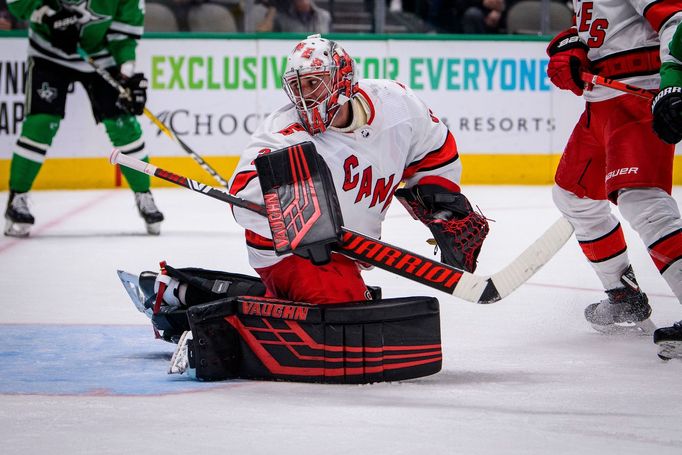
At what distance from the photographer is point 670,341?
9.07 ft

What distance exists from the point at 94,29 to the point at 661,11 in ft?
11.0

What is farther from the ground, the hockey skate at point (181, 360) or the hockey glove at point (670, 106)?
the hockey glove at point (670, 106)

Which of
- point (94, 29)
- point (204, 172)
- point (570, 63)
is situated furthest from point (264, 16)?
point (570, 63)

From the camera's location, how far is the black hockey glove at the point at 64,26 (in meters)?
5.51

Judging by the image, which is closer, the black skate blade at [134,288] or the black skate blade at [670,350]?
the black skate blade at [670,350]

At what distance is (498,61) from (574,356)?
507cm

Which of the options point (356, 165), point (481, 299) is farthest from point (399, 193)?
point (481, 299)

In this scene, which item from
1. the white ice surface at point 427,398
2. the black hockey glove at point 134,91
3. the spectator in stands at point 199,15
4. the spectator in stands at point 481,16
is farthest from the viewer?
the spectator in stands at point 481,16

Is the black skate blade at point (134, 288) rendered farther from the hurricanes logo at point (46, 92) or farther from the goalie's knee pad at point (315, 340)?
the hurricanes logo at point (46, 92)

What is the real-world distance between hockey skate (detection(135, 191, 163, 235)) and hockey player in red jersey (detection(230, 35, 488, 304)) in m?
2.72

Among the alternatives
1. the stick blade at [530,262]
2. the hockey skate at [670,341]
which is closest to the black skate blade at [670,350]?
the hockey skate at [670,341]

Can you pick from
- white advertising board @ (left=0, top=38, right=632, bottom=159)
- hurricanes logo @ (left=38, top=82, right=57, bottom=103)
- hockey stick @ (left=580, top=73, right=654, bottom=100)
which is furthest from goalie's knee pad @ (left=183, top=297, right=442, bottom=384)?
white advertising board @ (left=0, top=38, right=632, bottom=159)

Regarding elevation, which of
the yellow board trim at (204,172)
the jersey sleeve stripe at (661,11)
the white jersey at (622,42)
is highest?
the jersey sleeve stripe at (661,11)

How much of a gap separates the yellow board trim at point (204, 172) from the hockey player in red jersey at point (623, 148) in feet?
14.5
